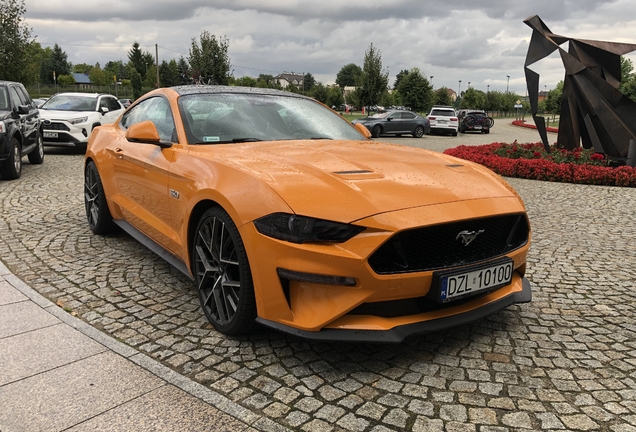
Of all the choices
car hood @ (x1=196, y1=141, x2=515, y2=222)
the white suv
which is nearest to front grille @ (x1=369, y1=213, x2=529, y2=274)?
car hood @ (x1=196, y1=141, x2=515, y2=222)

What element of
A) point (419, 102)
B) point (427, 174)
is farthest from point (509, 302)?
point (419, 102)

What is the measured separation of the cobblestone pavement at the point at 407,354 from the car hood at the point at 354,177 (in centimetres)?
90

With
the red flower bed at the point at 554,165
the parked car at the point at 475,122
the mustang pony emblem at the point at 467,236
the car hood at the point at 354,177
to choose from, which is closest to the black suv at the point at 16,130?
the car hood at the point at 354,177

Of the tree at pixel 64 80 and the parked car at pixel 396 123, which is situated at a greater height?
the tree at pixel 64 80

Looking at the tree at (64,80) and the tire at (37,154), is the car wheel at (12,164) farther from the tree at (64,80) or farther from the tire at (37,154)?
the tree at (64,80)

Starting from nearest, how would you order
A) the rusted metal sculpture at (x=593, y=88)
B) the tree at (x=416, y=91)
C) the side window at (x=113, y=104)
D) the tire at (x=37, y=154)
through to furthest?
the tire at (x=37, y=154) → the rusted metal sculpture at (x=593, y=88) → the side window at (x=113, y=104) → the tree at (x=416, y=91)

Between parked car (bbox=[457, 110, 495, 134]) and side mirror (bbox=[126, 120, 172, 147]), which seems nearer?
side mirror (bbox=[126, 120, 172, 147])

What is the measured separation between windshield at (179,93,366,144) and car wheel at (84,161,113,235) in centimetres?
183

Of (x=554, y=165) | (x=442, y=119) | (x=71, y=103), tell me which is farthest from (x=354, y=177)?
(x=442, y=119)

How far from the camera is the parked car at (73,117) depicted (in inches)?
526

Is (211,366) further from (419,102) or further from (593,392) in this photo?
(419,102)

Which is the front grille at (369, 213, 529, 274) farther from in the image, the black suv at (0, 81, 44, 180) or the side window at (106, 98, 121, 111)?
the side window at (106, 98, 121, 111)

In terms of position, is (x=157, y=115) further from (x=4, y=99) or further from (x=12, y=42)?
(x=12, y=42)

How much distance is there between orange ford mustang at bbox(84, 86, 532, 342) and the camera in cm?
256
